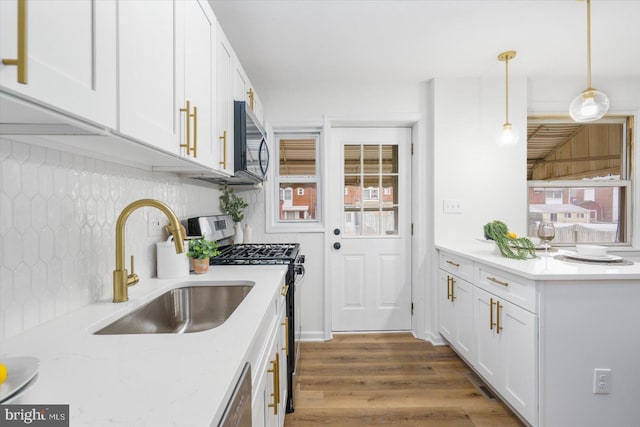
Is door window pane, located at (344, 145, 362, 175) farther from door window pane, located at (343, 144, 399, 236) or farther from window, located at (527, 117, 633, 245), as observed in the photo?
window, located at (527, 117, 633, 245)

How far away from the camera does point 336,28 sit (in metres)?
2.15

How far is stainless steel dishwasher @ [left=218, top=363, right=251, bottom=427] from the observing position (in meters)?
0.63

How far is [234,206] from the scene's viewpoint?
281cm

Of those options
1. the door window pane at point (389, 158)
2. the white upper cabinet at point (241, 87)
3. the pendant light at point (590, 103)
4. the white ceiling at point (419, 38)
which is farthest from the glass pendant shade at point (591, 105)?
the white upper cabinet at point (241, 87)

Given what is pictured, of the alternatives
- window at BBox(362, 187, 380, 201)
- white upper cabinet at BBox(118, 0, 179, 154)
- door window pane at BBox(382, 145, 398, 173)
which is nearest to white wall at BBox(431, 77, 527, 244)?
door window pane at BBox(382, 145, 398, 173)

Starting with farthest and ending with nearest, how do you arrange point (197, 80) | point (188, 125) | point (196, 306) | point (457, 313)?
point (457, 313), point (196, 306), point (197, 80), point (188, 125)

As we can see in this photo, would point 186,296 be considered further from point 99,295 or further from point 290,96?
point 290,96

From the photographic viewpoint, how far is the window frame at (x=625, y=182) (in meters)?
3.06

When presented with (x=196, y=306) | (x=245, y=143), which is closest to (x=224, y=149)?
(x=245, y=143)

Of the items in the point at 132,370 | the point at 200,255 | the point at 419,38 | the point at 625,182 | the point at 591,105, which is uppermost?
the point at 419,38

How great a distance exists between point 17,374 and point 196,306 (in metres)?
0.88

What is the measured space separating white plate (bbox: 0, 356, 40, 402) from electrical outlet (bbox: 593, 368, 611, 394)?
2.17 meters

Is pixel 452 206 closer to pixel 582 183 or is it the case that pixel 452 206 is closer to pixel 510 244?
pixel 510 244

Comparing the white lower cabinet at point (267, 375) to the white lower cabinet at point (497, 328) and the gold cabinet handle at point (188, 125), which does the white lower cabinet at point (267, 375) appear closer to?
the gold cabinet handle at point (188, 125)
